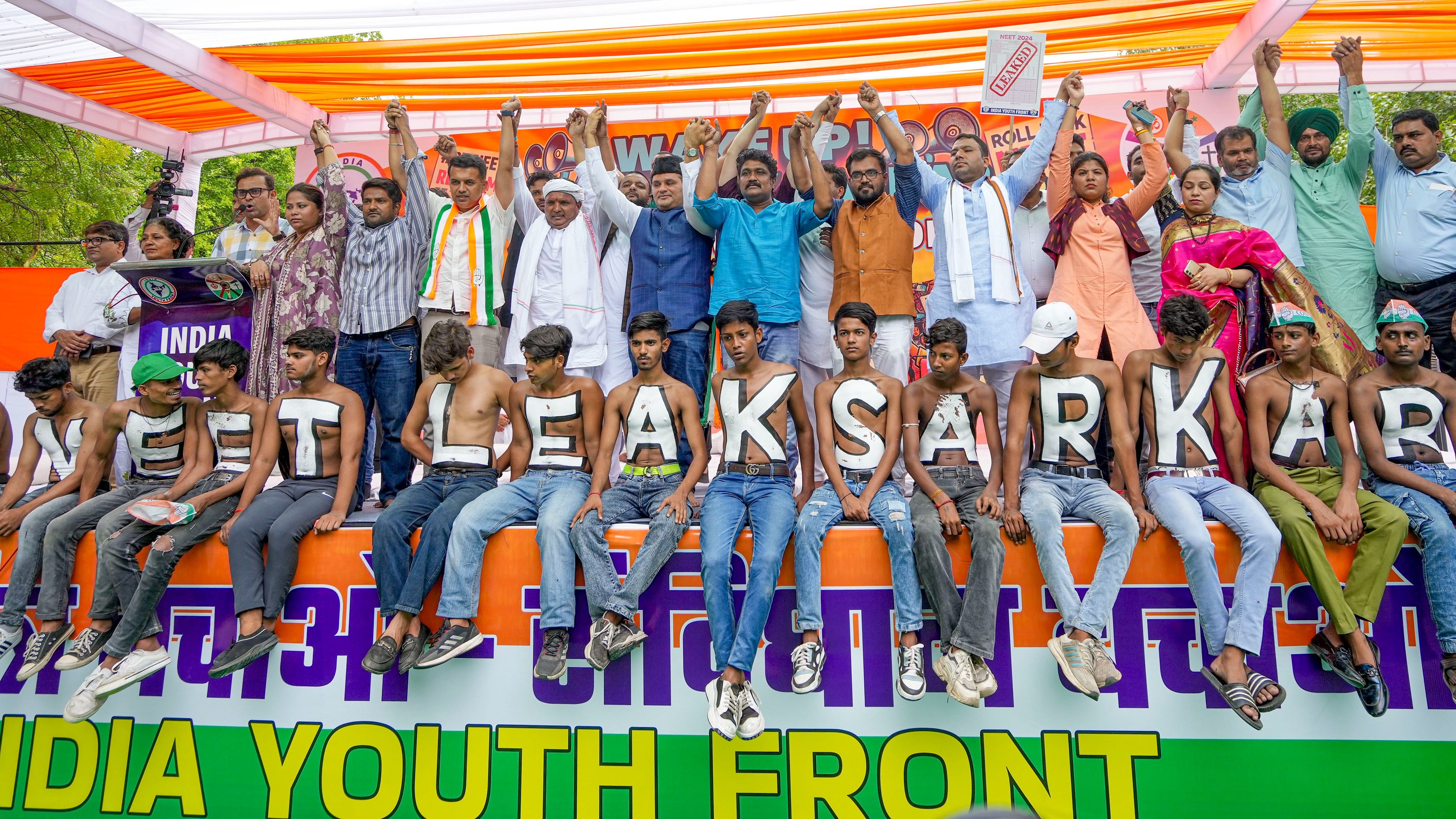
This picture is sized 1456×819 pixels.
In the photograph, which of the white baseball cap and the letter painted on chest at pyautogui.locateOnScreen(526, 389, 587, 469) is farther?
the letter painted on chest at pyautogui.locateOnScreen(526, 389, 587, 469)

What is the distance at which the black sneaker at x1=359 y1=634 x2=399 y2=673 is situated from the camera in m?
3.63

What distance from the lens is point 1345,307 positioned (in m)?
4.79

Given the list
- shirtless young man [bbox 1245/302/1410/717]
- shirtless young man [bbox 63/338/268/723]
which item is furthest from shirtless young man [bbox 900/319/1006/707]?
shirtless young man [bbox 63/338/268/723]

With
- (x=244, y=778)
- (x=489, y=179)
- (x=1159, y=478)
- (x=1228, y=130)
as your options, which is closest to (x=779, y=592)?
(x=1159, y=478)

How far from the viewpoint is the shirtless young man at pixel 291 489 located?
3.96 m

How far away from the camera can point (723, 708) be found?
337cm

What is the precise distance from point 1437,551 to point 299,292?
19.8 ft

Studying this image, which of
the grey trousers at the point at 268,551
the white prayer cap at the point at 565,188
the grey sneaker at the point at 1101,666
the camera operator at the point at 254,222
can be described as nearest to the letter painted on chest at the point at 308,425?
the grey trousers at the point at 268,551

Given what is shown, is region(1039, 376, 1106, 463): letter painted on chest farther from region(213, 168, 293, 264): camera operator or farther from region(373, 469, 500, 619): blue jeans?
region(213, 168, 293, 264): camera operator

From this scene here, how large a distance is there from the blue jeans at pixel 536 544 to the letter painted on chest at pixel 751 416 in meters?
0.81

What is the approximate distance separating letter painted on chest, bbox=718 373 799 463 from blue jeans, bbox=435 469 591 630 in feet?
2.66

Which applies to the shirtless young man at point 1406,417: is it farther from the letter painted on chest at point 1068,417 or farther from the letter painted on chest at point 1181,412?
the letter painted on chest at point 1068,417

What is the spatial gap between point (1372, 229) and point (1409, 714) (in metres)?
6.35

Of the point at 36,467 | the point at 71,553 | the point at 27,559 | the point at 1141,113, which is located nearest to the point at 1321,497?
the point at 1141,113
